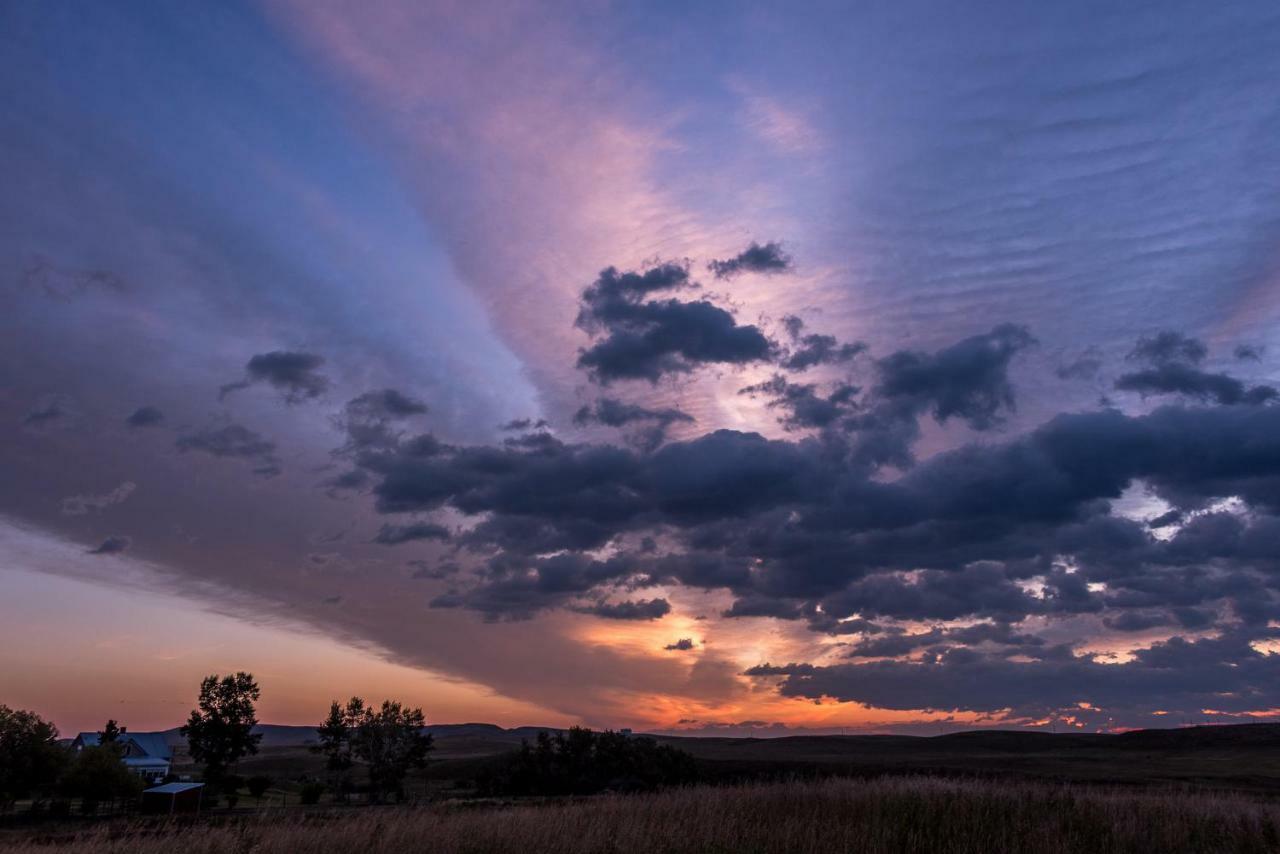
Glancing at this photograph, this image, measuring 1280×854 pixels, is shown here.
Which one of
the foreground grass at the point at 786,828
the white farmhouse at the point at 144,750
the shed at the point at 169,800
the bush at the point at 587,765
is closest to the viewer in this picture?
the foreground grass at the point at 786,828

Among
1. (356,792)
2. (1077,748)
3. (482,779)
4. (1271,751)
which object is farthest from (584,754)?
(1077,748)

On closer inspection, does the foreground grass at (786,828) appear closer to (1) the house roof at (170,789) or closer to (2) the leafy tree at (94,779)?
(1) the house roof at (170,789)

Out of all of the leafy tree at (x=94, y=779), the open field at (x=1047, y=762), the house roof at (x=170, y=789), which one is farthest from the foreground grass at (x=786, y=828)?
the leafy tree at (x=94, y=779)

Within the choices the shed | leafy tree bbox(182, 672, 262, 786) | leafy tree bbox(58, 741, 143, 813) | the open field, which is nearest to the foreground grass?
the open field

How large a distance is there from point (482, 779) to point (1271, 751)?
119 metres

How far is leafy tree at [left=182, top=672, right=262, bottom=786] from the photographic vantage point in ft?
376

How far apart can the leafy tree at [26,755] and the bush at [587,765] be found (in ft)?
122

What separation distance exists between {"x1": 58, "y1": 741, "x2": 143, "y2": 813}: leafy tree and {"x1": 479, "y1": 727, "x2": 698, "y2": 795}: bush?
3233 centimetres

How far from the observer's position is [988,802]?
20.5 metres

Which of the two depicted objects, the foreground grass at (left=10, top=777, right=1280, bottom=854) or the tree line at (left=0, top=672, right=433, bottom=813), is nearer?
the foreground grass at (left=10, top=777, right=1280, bottom=854)

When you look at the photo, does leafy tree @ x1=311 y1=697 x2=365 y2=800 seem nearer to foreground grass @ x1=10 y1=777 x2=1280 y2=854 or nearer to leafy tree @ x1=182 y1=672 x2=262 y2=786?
leafy tree @ x1=182 y1=672 x2=262 y2=786

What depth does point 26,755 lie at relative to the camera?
75250 millimetres

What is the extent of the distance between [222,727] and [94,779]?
4047 centimetres

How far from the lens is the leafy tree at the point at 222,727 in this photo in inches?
4510
